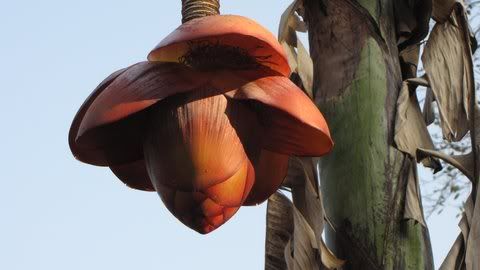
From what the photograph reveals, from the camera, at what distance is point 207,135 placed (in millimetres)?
1086

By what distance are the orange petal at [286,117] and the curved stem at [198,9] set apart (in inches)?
5.5

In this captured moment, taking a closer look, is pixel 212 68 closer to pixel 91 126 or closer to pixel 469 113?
pixel 91 126

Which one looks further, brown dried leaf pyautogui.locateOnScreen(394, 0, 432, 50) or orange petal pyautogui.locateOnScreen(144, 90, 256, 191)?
brown dried leaf pyautogui.locateOnScreen(394, 0, 432, 50)

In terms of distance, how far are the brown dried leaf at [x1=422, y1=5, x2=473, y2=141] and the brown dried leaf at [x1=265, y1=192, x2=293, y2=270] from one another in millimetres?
328

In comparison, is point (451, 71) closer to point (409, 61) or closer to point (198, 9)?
point (409, 61)

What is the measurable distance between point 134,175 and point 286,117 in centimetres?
27

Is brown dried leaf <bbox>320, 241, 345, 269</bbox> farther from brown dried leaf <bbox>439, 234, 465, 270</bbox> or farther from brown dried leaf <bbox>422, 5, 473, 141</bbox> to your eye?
brown dried leaf <bbox>422, 5, 473, 141</bbox>

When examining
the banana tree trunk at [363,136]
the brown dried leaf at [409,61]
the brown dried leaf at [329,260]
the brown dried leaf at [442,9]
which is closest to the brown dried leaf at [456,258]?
the banana tree trunk at [363,136]

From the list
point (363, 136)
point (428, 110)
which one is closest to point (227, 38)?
point (363, 136)

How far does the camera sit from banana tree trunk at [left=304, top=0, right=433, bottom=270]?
137 cm

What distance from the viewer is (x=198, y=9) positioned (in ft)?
3.92

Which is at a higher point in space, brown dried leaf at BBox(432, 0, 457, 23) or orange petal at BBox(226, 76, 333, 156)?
brown dried leaf at BBox(432, 0, 457, 23)

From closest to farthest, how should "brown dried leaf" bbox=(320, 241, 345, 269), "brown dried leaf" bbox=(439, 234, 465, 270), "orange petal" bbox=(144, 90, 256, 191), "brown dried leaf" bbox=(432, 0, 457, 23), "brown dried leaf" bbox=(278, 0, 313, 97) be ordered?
"orange petal" bbox=(144, 90, 256, 191) < "brown dried leaf" bbox=(320, 241, 345, 269) < "brown dried leaf" bbox=(439, 234, 465, 270) < "brown dried leaf" bbox=(278, 0, 313, 97) < "brown dried leaf" bbox=(432, 0, 457, 23)

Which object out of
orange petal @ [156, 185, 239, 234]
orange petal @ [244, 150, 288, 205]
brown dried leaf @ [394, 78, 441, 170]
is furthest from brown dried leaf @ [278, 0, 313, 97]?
orange petal @ [156, 185, 239, 234]
